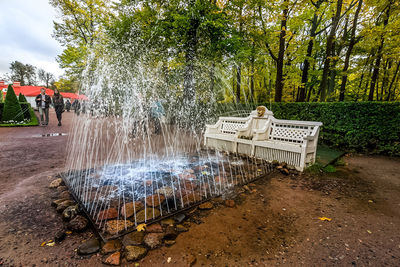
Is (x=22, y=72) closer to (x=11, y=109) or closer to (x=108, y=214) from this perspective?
(x=11, y=109)

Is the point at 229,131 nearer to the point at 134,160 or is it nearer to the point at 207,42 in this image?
the point at 134,160

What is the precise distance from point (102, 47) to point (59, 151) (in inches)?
489

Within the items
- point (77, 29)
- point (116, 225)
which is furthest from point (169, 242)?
point (77, 29)

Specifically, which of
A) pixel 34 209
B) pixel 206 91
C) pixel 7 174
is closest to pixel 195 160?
pixel 34 209

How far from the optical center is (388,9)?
9672 mm

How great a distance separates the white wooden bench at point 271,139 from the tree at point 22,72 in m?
76.5

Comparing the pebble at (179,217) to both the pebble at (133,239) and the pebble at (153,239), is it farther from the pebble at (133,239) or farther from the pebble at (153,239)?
the pebble at (133,239)

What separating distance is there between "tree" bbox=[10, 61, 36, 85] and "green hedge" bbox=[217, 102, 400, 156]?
79084mm

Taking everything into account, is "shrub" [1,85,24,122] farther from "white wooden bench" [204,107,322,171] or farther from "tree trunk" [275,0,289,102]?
"tree trunk" [275,0,289,102]

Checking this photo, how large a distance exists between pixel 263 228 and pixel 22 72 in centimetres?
8055

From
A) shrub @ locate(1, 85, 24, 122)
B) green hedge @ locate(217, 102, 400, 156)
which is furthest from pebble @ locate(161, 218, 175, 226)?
shrub @ locate(1, 85, 24, 122)

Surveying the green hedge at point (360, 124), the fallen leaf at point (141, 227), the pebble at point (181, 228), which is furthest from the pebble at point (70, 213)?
the green hedge at point (360, 124)

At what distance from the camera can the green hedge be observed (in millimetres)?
6289

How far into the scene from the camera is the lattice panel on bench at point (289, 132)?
5.02m
